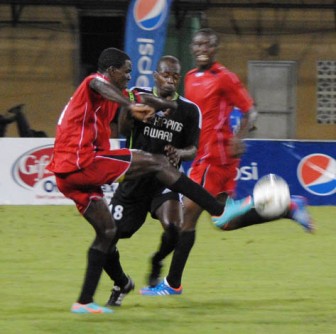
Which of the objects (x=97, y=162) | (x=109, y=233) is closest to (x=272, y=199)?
(x=109, y=233)

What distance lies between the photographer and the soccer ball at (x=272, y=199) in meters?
7.86

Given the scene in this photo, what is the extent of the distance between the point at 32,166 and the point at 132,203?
23.3ft

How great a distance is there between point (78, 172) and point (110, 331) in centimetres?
110

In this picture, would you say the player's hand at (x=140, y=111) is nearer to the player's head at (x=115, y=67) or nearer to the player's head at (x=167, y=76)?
the player's head at (x=115, y=67)

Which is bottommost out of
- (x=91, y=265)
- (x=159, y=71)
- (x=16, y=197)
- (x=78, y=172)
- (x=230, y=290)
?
(x=16, y=197)

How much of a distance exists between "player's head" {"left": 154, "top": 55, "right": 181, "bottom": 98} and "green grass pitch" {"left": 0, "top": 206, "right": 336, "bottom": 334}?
1.59 metres

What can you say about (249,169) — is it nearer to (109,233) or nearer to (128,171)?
(109,233)

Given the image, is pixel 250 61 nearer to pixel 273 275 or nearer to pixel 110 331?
pixel 273 275

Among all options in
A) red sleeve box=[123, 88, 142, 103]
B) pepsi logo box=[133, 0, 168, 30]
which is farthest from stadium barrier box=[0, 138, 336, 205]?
red sleeve box=[123, 88, 142, 103]

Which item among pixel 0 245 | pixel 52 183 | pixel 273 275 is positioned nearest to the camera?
pixel 273 275

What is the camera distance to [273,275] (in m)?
9.89

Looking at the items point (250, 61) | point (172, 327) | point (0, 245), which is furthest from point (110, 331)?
point (250, 61)

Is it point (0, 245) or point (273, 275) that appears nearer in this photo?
point (273, 275)

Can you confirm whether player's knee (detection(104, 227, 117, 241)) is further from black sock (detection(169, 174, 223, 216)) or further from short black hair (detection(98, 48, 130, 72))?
short black hair (detection(98, 48, 130, 72))
